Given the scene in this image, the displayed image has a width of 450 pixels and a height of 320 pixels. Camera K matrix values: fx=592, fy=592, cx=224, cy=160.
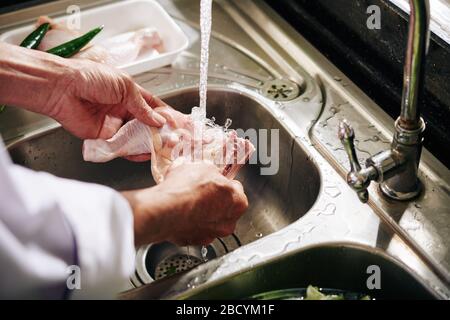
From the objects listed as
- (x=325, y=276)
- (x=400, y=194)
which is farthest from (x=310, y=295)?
(x=400, y=194)

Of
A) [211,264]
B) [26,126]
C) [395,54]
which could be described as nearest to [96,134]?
[26,126]

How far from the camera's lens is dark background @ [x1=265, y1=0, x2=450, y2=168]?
4.21ft

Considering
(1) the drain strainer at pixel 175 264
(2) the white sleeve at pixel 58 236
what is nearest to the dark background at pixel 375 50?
(1) the drain strainer at pixel 175 264

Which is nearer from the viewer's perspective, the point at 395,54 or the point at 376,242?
the point at 376,242

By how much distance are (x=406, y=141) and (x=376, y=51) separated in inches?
15.4

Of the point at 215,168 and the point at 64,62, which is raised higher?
the point at 64,62

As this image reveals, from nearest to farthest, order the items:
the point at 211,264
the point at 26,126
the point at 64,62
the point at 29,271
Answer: the point at 29,271, the point at 211,264, the point at 64,62, the point at 26,126

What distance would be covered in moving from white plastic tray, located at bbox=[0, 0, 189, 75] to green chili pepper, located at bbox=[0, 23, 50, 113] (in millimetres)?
60

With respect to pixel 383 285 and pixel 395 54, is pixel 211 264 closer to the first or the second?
pixel 383 285

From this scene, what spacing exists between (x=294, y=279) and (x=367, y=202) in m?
0.23

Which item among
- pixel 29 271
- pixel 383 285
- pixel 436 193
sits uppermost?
pixel 29 271

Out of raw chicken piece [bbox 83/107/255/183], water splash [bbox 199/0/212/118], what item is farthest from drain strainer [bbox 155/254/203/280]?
water splash [bbox 199/0/212/118]

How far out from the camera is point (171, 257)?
4.89 ft

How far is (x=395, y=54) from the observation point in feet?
4.56
